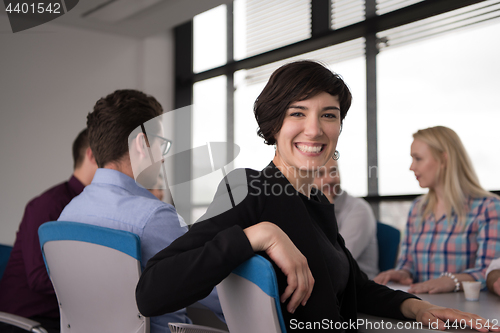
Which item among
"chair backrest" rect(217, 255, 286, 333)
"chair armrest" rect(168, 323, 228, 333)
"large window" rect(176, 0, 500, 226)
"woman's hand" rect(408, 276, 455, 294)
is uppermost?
"large window" rect(176, 0, 500, 226)

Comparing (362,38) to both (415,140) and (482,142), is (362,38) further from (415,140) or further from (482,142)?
(415,140)

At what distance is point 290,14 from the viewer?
4340 mm

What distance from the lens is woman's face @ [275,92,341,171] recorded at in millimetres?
1164

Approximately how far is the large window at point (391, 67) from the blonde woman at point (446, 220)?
34.8 inches

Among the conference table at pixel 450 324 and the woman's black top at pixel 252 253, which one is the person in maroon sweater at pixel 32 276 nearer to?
the woman's black top at pixel 252 253

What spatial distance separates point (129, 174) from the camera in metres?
1.67

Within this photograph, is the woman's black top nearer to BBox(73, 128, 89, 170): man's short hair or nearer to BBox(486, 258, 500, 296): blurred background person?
BBox(486, 258, 500, 296): blurred background person

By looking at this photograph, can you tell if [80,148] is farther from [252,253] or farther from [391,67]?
[391,67]

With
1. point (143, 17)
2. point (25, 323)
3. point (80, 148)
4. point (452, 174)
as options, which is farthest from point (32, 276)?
point (143, 17)

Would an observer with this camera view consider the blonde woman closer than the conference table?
No

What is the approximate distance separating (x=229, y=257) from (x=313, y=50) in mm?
3681

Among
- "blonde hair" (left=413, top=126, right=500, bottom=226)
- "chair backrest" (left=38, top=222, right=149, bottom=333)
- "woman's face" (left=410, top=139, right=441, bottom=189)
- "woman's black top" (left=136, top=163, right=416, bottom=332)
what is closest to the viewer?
"woman's black top" (left=136, top=163, right=416, bottom=332)

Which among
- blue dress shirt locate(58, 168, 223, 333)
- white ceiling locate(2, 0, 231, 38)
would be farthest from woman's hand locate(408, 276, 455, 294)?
white ceiling locate(2, 0, 231, 38)

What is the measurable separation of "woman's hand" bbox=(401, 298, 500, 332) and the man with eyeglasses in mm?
726
